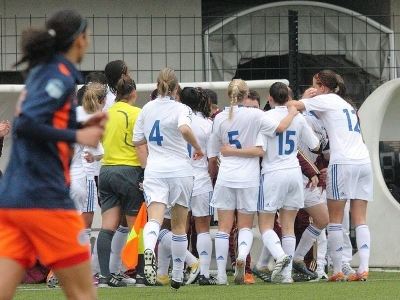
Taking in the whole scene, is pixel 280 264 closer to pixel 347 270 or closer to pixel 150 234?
pixel 347 270

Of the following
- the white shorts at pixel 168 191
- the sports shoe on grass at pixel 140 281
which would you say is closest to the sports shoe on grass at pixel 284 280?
the sports shoe on grass at pixel 140 281

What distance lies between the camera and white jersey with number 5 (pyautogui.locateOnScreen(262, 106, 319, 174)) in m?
10.1

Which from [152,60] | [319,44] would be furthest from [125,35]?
[319,44]

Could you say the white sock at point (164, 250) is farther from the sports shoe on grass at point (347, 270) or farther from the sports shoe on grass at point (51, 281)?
the sports shoe on grass at point (347, 270)

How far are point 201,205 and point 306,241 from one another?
1193 mm

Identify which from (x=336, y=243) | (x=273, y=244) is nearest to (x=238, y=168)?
(x=273, y=244)

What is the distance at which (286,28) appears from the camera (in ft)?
47.3

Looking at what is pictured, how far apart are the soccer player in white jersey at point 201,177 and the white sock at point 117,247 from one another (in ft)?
2.44

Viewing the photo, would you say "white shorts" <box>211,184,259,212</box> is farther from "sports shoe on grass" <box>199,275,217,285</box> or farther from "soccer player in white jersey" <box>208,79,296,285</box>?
"sports shoe on grass" <box>199,275,217,285</box>

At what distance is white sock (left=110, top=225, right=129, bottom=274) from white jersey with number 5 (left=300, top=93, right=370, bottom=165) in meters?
2.23

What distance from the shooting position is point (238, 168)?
10.1 meters

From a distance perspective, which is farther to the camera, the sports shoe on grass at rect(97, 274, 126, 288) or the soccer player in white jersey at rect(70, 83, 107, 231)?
the sports shoe on grass at rect(97, 274, 126, 288)

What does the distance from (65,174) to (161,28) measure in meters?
9.86

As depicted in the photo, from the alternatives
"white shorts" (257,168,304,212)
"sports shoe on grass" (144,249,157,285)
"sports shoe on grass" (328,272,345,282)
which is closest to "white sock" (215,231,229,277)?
"white shorts" (257,168,304,212)
